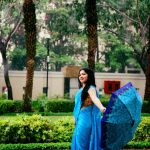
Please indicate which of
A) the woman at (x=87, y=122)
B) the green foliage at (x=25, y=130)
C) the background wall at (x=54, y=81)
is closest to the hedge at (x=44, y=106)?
the background wall at (x=54, y=81)

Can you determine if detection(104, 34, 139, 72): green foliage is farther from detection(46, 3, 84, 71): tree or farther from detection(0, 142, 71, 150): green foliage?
detection(0, 142, 71, 150): green foliage

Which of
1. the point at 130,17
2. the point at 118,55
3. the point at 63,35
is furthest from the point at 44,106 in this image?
the point at 63,35

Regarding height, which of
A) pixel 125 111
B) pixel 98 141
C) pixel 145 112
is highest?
pixel 125 111

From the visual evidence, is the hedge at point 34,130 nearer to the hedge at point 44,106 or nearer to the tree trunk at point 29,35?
the tree trunk at point 29,35

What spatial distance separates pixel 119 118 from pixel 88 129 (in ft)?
1.83

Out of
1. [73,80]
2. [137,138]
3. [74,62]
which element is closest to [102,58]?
[74,62]

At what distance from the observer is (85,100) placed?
6.90m

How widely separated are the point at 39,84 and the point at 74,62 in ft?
23.9

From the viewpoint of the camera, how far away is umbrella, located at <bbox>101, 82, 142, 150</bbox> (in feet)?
21.8

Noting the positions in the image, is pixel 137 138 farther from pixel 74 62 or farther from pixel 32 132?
pixel 74 62

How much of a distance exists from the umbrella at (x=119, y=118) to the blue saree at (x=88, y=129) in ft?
0.48

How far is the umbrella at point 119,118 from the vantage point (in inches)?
261

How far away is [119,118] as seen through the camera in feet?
21.8

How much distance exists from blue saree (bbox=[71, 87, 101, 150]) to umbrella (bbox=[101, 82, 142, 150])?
0.15 m
